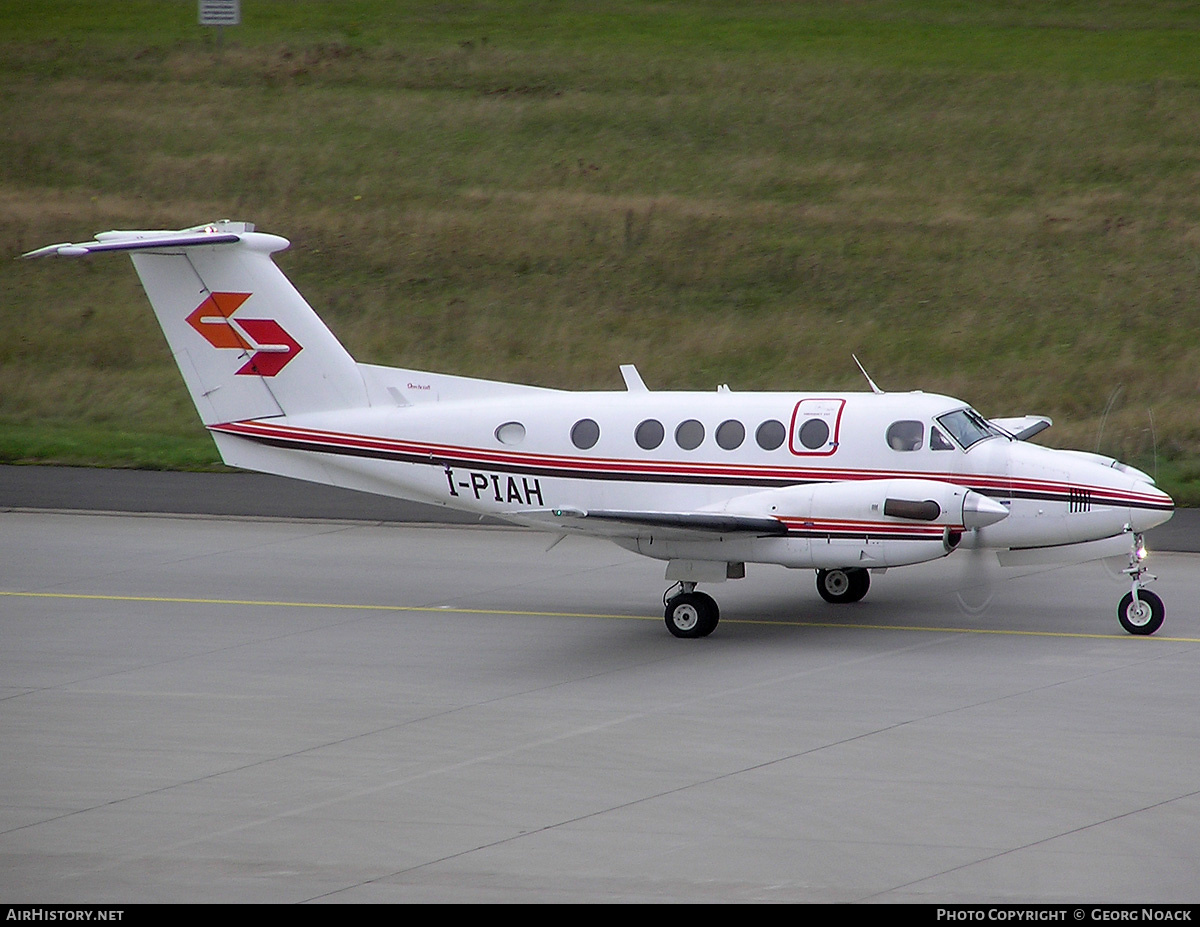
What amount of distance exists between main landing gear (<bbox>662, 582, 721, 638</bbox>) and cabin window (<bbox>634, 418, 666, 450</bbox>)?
1.55 m

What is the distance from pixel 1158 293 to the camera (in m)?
35.8

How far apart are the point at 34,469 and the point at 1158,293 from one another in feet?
80.5

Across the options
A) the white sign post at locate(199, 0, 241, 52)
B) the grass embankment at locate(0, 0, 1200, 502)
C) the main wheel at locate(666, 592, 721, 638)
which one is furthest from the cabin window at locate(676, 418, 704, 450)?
the white sign post at locate(199, 0, 241, 52)

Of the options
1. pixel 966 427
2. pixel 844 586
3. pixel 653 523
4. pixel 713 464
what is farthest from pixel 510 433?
pixel 966 427

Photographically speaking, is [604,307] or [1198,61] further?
[1198,61]

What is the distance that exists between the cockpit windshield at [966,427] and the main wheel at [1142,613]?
2.15 meters

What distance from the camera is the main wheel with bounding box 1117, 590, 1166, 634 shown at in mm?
15664

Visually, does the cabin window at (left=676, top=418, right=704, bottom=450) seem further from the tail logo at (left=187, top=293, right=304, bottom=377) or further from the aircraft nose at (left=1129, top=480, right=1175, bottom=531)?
the tail logo at (left=187, top=293, right=304, bottom=377)

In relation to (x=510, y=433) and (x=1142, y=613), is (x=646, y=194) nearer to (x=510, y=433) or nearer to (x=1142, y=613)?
(x=510, y=433)

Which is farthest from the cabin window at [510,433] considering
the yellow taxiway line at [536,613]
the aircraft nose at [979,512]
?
the aircraft nose at [979,512]
